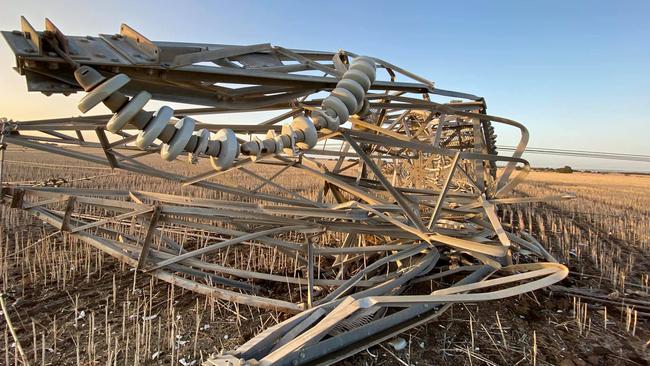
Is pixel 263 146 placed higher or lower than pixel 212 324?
higher

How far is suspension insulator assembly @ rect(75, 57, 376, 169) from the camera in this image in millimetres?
1149

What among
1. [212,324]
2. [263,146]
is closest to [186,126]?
[263,146]

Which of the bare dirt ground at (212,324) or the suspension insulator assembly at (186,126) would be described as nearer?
the suspension insulator assembly at (186,126)

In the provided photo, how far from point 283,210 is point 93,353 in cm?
181

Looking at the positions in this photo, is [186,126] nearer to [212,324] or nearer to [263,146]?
[263,146]

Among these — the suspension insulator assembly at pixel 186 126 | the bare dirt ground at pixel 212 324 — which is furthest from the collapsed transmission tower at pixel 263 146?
the bare dirt ground at pixel 212 324

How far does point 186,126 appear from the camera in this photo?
1.25 m

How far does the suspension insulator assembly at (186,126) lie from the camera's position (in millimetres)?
1149

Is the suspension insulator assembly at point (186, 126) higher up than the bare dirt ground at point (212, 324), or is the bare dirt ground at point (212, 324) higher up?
the suspension insulator assembly at point (186, 126)

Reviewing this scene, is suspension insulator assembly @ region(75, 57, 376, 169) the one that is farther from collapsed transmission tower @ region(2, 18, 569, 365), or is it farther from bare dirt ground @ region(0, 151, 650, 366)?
bare dirt ground @ region(0, 151, 650, 366)

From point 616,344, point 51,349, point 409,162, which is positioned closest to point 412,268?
point 616,344

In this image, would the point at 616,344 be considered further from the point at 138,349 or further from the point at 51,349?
the point at 51,349

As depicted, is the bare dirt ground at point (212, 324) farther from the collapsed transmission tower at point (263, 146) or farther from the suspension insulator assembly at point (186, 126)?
the suspension insulator assembly at point (186, 126)

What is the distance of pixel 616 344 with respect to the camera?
3176 millimetres
